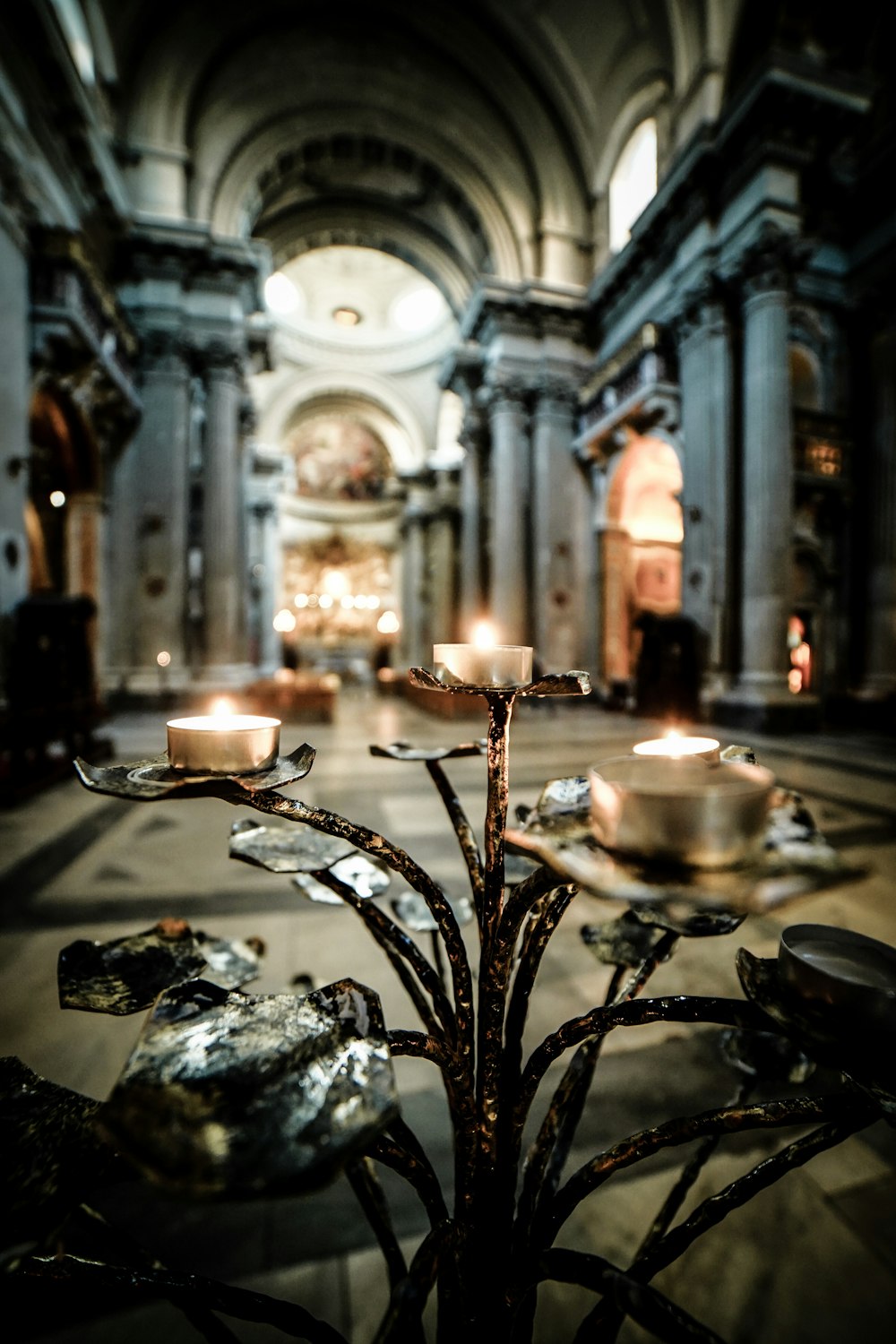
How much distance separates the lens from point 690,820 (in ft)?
1.38

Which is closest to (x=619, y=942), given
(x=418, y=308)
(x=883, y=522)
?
(x=883, y=522)

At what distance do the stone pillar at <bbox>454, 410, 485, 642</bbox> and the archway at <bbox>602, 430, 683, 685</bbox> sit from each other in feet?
9.73

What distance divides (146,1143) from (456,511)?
1936 centimetres

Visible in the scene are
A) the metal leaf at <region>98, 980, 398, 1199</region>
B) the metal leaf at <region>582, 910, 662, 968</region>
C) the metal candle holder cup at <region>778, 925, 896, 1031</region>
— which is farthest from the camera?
the metal leaf at <region>582, 910, 662, 968</region>

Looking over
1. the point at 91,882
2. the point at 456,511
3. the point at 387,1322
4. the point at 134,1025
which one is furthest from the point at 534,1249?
the point at 456,511

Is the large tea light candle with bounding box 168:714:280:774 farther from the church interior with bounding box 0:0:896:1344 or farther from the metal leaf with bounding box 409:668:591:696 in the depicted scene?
the metal leaf with bounding box 409:668:591:696

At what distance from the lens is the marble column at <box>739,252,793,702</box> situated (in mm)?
7352

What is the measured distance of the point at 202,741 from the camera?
58cm

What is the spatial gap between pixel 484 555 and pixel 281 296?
16.6 metres

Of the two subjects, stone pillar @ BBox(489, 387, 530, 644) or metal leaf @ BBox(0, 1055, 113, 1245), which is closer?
metal leaf @ BBox(0, 1055, 113, 1245)

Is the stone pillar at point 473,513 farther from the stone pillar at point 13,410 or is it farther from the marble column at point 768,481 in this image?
the stone pillar at point 13,410

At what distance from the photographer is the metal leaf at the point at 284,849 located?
0.90 meters

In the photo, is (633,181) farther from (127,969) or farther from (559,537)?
(127,969)

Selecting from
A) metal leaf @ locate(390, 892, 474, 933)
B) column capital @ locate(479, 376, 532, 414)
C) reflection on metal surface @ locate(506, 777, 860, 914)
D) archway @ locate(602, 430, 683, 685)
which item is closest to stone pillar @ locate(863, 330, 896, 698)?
archway @ locate(602, 430, 683, 685)
